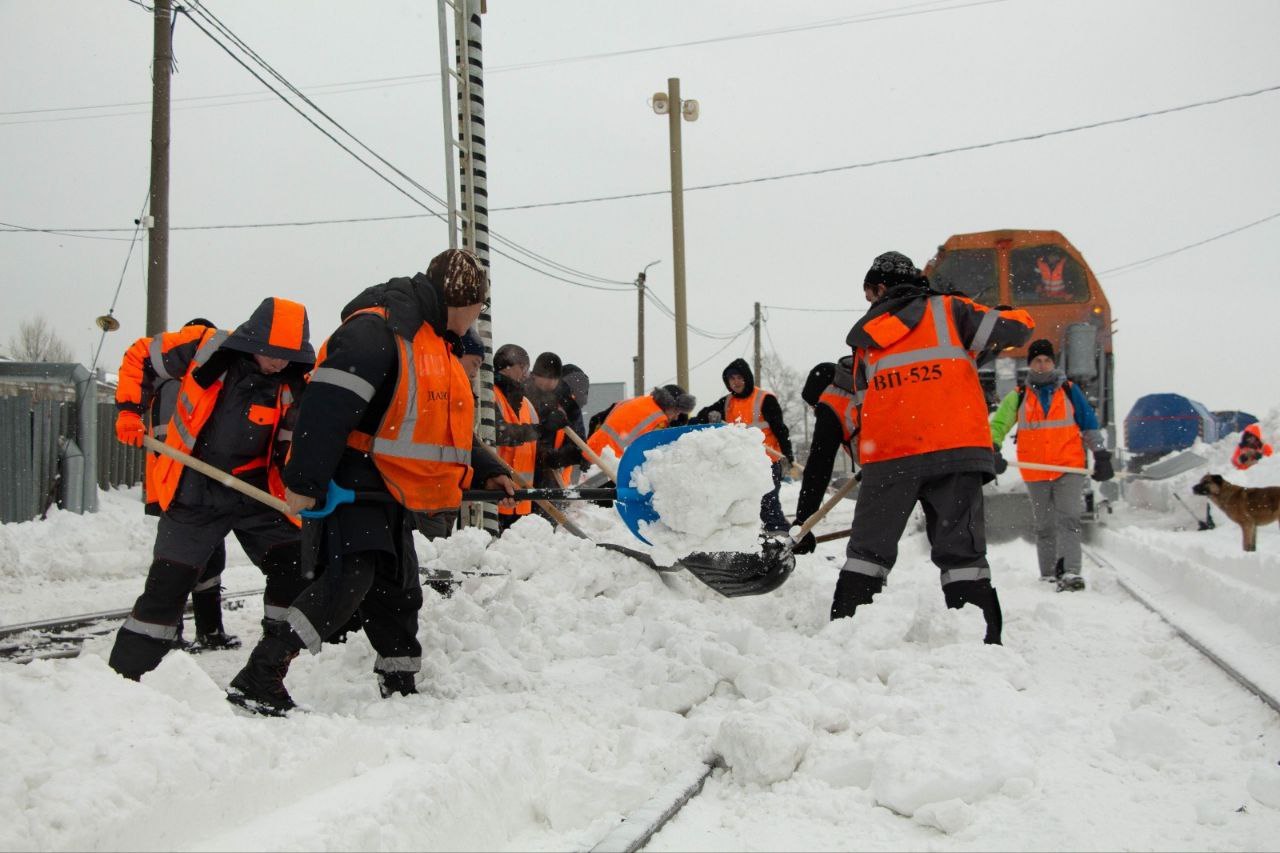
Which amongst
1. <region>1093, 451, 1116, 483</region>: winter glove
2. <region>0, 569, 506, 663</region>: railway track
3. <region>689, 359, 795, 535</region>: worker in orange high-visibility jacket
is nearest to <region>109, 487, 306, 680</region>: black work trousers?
<region>0, 569, 506, 663</region>: railway track

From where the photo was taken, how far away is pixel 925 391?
4191 millimetres

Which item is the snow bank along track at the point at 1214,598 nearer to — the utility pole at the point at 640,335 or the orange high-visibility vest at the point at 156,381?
the orange high-visibility vest at the point at 156,381

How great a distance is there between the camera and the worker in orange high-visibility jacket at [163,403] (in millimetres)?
4516

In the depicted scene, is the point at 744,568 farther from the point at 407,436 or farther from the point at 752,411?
the point at 752,411

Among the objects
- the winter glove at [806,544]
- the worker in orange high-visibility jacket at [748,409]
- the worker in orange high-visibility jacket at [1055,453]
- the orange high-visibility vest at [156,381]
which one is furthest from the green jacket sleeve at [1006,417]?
the orange high-visibility vest at [156,381]

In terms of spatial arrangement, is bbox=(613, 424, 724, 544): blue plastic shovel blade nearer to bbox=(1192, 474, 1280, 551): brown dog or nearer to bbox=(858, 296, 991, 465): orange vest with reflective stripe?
bbox=(858, 296, 991, 465): orange vest with reflective stripe

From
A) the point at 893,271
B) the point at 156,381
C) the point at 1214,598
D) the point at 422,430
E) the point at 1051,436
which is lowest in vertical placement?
the point at 1214,598

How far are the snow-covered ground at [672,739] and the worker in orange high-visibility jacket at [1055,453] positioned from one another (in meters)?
1.94

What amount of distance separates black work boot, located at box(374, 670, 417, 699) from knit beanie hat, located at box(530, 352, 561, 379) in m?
4.12

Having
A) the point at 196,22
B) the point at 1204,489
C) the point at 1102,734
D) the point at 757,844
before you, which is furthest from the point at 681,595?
the point at 196,22

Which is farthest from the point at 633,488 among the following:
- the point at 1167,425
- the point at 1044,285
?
the point at 1167,425

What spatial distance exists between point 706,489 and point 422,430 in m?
1.35

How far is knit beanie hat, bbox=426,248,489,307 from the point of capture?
135 inches

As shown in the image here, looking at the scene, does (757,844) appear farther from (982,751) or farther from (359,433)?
(359,433)
